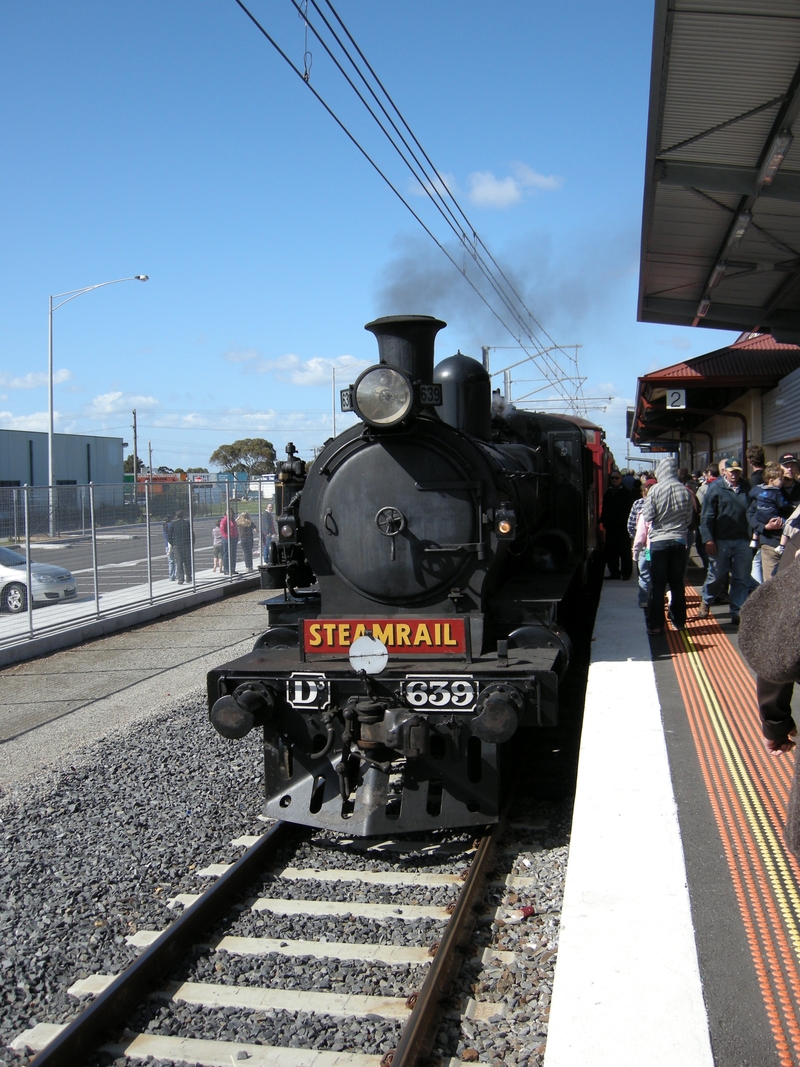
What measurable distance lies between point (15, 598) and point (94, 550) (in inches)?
53.1

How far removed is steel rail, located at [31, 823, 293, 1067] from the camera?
2826 millimetres

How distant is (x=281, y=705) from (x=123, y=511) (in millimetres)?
8352

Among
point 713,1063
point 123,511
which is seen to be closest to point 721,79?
point 713,1063

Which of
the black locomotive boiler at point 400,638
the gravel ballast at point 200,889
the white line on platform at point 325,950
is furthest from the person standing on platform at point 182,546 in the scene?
the white line on platform at point 325,950

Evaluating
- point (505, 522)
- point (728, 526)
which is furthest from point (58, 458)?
point (505, 522)

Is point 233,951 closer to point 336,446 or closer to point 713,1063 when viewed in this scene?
point 713,1063

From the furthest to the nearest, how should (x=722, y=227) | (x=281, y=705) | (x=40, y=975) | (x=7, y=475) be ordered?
1. (x=7, y=475)
2. (x=722, y=227)
3. (x=281, y=705)
4. (x=40, y=975)

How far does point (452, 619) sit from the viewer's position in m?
4.61

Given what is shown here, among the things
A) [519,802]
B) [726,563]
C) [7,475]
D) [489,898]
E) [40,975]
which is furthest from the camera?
[7,475]

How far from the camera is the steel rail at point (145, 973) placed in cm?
283

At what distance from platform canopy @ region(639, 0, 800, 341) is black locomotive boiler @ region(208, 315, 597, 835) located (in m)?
2.87

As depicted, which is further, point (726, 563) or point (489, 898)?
point (726, 563)

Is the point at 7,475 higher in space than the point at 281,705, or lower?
higher

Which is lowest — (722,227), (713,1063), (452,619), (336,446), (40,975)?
(40,975)
